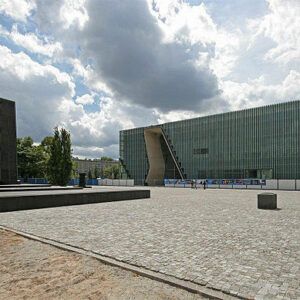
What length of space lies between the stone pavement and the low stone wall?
2.64m

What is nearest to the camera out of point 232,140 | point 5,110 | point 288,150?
point 5,110

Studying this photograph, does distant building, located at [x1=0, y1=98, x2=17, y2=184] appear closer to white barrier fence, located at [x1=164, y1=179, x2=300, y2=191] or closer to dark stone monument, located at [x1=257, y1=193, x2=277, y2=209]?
dark stone monument, located at [x1=257, y1=193, x2=277, y2=209]

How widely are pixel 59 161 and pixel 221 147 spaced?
41.4 meters

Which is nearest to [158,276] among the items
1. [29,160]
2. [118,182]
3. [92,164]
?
[118,182]

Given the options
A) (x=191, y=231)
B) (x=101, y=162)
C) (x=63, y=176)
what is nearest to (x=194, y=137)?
(x=63, y=176)

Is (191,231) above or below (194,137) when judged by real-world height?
below

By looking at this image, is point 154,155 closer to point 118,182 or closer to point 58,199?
point 118,182

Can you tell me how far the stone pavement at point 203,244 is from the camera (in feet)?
17.8

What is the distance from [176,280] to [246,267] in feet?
5.03

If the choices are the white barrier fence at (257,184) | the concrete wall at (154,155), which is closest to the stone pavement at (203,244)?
the white barrier fence at (257,184)

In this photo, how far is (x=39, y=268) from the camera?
6.27 m

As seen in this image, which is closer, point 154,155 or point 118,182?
point 118,182

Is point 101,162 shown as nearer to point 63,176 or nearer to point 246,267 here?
point 63,176

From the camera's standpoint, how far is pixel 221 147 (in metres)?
69.8
